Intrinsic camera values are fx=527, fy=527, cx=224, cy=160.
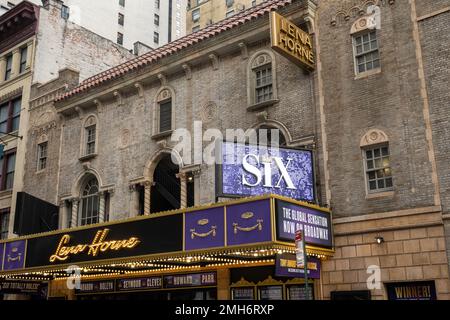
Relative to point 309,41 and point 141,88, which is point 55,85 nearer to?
point 141,88

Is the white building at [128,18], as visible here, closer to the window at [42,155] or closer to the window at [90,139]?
the window at [42,155]

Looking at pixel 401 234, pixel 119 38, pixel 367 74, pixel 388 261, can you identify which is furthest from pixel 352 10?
pixel 119 38

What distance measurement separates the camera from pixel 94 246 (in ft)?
67.6

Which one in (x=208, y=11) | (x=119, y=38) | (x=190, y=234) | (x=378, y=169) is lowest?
(x=190, y=234)

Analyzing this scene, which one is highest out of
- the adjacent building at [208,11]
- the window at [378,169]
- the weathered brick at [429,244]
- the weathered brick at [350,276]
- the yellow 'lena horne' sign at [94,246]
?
the adjacent building at [208,11]

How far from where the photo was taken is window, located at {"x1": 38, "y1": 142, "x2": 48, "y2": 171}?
28995mm

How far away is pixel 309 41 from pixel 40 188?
1699 centimetres

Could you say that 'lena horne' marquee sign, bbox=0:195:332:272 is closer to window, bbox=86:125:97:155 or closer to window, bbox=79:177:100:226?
window, bbox=79:177:100:226

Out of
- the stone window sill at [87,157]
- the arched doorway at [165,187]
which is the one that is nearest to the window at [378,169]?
the arched doorway at [165,187]

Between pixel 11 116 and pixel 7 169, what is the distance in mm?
3266

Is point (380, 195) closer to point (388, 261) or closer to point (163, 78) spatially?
point (388, 261)

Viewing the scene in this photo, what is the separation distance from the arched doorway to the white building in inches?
1372

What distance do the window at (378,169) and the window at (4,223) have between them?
21354 mm

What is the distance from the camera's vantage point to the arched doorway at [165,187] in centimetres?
2250
